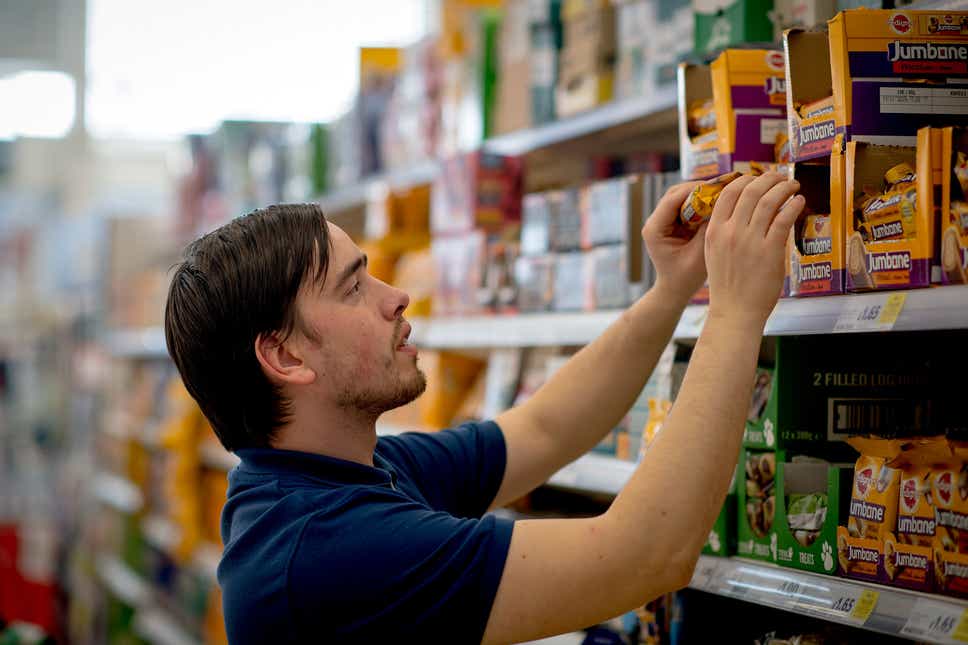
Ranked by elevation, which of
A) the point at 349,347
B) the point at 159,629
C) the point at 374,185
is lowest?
the point at 159,629

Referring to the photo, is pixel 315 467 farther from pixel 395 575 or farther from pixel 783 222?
pixel 783 222

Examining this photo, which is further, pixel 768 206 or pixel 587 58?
pixel 587 58

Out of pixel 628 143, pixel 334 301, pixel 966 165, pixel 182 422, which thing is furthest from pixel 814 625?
pixel 182 422

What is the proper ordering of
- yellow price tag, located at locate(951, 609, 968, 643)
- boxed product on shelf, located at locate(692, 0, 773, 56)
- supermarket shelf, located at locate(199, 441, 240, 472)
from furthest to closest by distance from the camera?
supermarket shelf, located at locate(199, 441, 240, 472), boxed product on shelf, located at locate(692, 0, 773, 56), yellow price tag, located at locate(951, 609, 968, 643)

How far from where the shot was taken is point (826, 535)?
5.39 ft

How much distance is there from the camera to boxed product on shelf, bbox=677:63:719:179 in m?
1.88

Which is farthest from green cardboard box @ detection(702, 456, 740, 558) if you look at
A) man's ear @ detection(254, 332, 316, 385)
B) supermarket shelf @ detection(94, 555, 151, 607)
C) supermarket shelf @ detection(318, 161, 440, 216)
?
supermarket shelf @ detection(94, 555, 151, 607)

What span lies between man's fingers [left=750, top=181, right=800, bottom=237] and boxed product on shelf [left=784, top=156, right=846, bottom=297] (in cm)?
16

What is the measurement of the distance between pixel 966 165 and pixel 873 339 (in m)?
0.48

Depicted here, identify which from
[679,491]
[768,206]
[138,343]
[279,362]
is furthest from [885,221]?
[138,343]

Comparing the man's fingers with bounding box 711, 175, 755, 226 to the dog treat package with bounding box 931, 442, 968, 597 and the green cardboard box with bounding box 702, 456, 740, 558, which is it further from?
the green cardboard box with bounding box 702, 456, 740, 558

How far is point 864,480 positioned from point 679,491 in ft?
1.18

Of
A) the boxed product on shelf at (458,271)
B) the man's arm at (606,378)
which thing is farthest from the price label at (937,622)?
the boxed product on shelf at (458,271)

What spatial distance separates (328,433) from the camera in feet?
5.70
